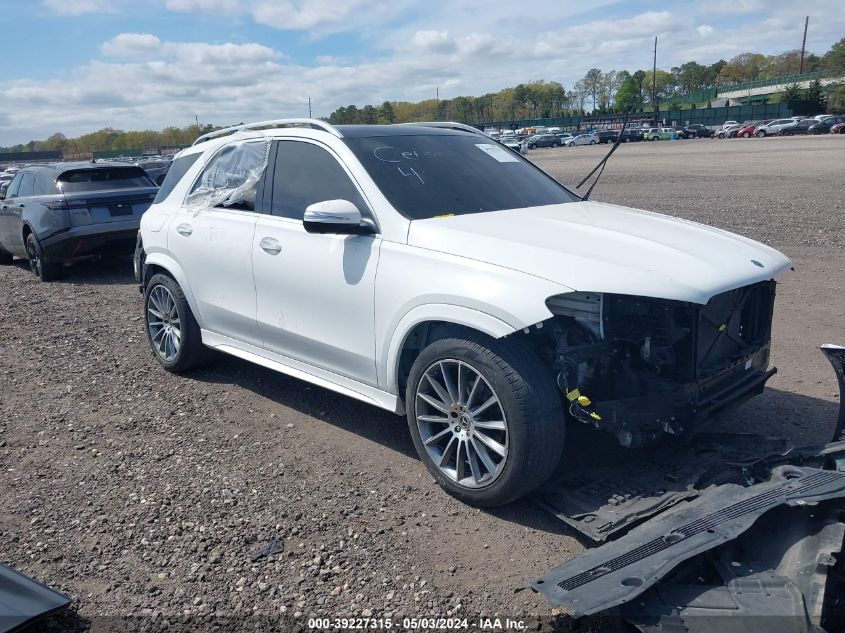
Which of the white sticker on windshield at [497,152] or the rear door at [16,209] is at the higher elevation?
the white sticker on windshield at [497,152]

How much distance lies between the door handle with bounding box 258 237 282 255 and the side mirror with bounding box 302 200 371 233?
2.03 ft

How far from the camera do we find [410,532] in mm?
3598

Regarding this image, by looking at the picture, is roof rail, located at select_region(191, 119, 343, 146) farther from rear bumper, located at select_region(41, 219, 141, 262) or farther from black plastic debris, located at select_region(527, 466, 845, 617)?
rear bumper, located at select_region(41, 219, 141, 262)

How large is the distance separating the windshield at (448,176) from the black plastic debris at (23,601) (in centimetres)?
258

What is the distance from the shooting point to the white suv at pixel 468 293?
11.1 ft

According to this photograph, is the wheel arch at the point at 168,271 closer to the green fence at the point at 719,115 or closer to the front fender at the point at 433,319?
the front fender at the point at 433,319

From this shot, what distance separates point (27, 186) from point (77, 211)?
1.71m

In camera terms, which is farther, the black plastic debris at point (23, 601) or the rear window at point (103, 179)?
the rear window at point (103, 179)

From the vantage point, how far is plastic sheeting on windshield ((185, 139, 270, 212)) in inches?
198

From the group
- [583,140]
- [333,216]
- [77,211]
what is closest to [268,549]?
[333,216]

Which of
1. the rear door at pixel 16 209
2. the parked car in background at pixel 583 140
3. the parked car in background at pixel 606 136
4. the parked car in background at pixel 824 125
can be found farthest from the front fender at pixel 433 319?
the parked car in background at pixel 583 140

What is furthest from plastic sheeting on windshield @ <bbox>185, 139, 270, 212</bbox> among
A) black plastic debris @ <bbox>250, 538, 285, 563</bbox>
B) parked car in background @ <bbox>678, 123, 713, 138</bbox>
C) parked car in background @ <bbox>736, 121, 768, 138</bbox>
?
parked car in background @ <bbox>678, 123, 713, 138</bbox>

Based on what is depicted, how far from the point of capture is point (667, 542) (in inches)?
111

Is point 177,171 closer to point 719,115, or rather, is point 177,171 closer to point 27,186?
point 27,186
